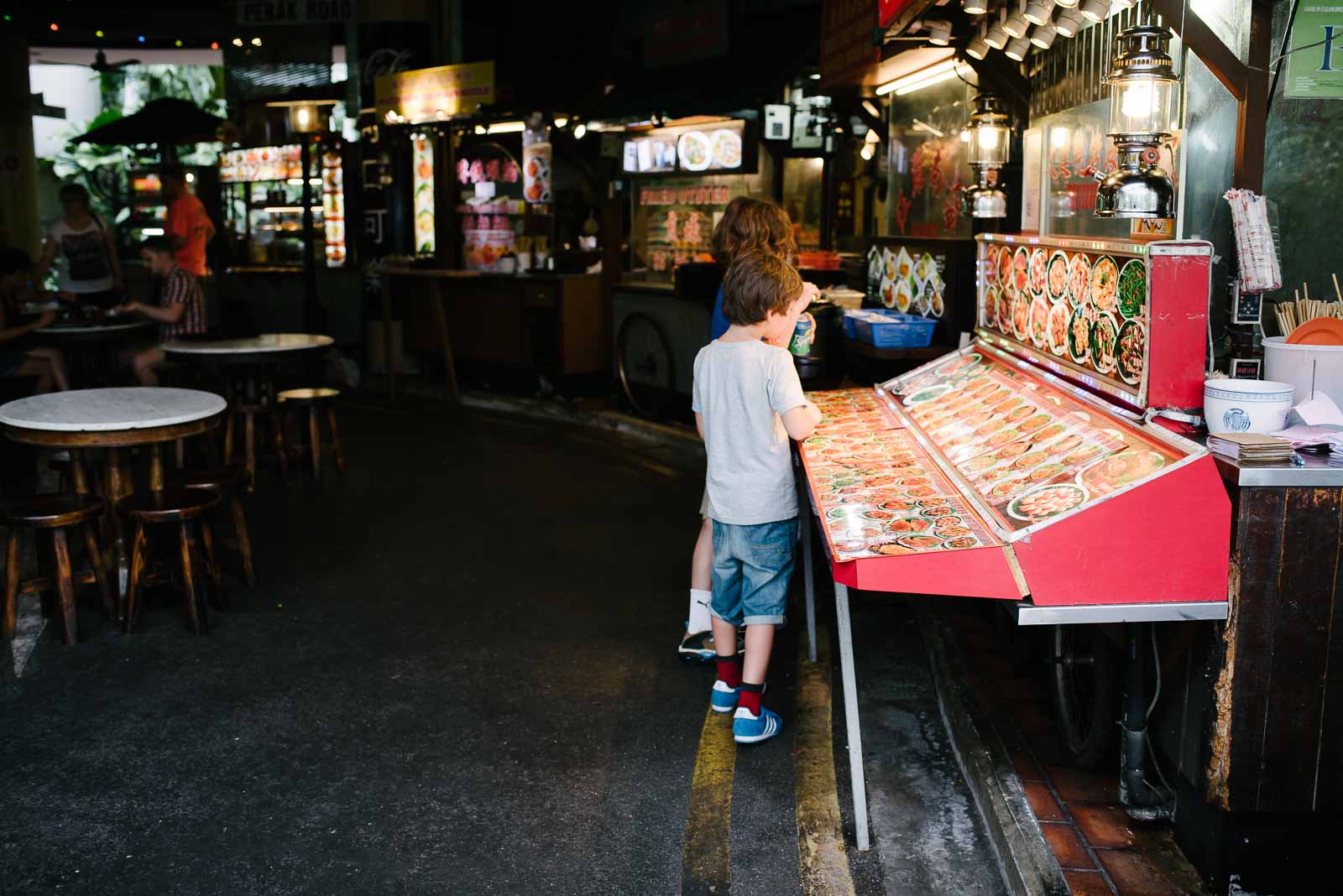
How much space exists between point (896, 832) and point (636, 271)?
990cm

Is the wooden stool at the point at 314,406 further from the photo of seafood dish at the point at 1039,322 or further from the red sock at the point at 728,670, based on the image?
the photo of seafood dish at the point at 1039,322

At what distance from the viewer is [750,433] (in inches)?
177

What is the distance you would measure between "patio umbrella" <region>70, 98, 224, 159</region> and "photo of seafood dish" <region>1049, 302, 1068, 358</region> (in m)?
15.2

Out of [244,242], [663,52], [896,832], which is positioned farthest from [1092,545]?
[244,242]

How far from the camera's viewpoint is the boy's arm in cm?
434

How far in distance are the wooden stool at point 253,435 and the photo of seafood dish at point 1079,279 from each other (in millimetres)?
6362

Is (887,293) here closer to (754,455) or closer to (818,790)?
(754,455)

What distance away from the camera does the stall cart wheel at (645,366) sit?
37.2ft

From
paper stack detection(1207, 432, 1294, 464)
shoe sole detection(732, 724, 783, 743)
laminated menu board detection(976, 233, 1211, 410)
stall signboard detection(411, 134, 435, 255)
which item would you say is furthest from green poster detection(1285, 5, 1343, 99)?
stall signboard detection(411, 134, 435, 255)

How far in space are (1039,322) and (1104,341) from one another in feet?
2.56

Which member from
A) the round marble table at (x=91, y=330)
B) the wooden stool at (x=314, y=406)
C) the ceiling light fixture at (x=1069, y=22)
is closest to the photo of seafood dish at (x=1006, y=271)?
the ceiling light fixture at (x=1069, y=22)

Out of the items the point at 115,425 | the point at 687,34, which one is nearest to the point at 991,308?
the point at 115,425

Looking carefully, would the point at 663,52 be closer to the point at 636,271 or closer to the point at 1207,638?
the point at 636,271

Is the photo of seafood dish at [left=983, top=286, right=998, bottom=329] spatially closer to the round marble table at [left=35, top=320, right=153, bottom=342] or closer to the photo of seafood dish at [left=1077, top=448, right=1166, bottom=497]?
the photo of seafood dish at [left=1077, top=448, right=1166, bottom=497]
